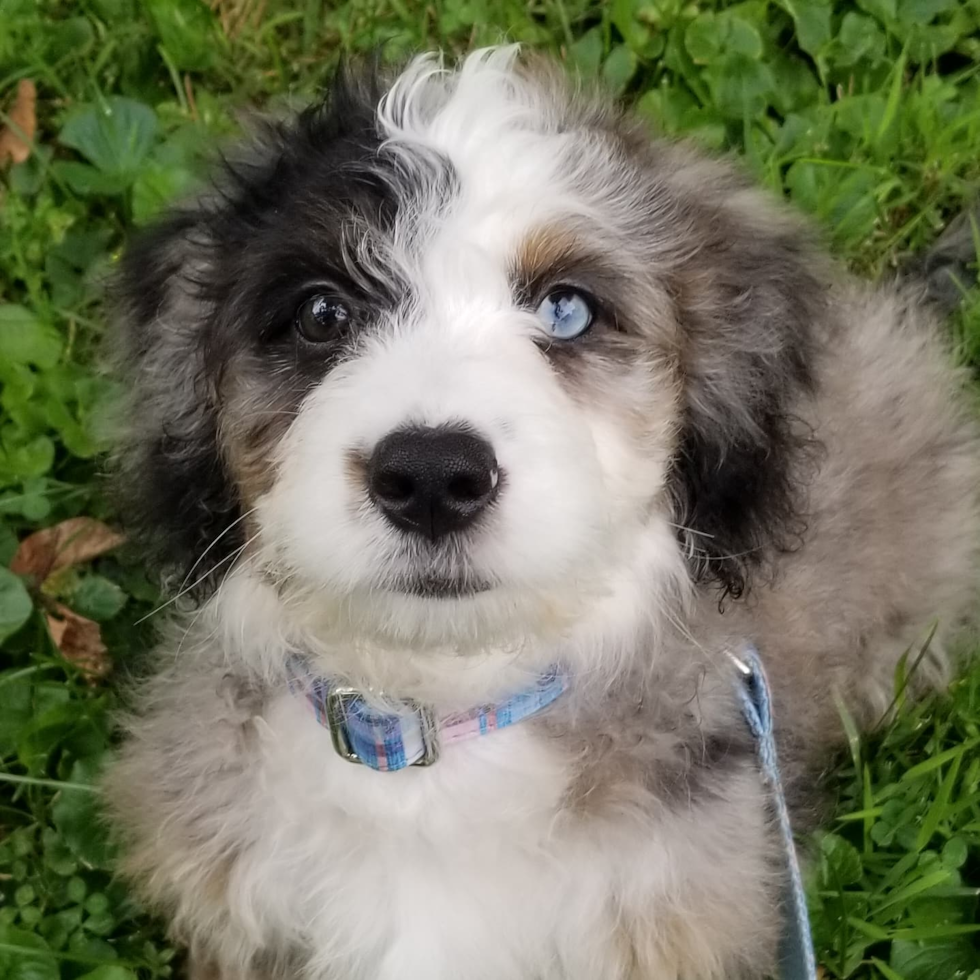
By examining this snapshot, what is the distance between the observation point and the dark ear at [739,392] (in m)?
1.83

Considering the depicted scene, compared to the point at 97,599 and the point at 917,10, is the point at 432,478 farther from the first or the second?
the point at 917,10

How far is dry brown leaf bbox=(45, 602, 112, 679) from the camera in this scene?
2.77 meters

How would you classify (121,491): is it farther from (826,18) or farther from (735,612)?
(826,18)

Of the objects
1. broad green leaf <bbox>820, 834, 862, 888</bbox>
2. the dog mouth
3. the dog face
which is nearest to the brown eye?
the dog face

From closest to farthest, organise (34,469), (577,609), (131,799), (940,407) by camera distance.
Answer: (577,609) < (131,799) < (940,407) < (34,469)

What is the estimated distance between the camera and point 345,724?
185cm

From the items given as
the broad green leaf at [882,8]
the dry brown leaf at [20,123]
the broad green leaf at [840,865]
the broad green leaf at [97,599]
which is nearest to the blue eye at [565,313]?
the broad green leaf at [840,865]

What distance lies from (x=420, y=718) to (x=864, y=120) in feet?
7.16

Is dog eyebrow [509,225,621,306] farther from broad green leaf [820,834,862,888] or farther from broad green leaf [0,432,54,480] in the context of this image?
broad green leaf [0,432,54,480]

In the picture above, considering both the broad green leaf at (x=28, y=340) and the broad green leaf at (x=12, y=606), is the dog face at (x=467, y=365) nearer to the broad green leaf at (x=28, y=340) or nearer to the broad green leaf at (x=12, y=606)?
the broad green leaf at (x=12, y=606)

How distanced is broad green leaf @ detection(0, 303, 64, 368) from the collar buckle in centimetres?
149

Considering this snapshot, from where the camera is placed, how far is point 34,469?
2.82 meters

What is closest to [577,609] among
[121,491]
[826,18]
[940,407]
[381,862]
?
[381,862]

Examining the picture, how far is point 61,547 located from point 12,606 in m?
0.26
